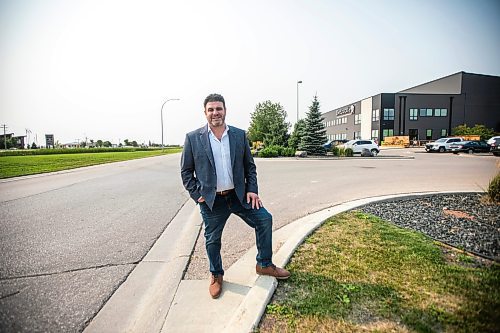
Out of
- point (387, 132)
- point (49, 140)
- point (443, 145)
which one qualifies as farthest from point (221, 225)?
point (49, 140)

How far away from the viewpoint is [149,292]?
9.11 ft

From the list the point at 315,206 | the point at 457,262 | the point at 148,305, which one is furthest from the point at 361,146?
the point at 148,305

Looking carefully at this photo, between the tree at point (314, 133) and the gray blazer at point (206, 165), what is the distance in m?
23.8

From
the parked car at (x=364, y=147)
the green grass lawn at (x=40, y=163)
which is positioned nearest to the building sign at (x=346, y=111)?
the parked car at (x=364, y=147)

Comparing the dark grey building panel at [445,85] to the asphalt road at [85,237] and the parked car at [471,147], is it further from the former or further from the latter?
the asphalt road at [85,237]

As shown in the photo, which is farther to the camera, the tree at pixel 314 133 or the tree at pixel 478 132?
the tree at pixel 478 132

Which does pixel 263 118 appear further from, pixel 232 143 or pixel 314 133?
pixel 232 143

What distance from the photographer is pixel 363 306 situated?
2328 millimetres

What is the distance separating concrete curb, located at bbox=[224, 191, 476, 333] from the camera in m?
2.14

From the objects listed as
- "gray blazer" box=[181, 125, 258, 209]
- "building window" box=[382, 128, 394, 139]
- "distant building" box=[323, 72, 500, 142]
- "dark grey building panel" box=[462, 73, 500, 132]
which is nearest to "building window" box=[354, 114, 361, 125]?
"distant building" box=[323, 72, 500, 142]

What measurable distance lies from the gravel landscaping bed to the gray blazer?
315 centimetres

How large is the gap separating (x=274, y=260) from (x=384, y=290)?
1211mm

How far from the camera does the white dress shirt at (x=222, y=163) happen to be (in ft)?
9.05

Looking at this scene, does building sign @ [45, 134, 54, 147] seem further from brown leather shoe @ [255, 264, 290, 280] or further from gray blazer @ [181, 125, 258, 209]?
brown leather shoe @ [255, 264, 290, 280]
